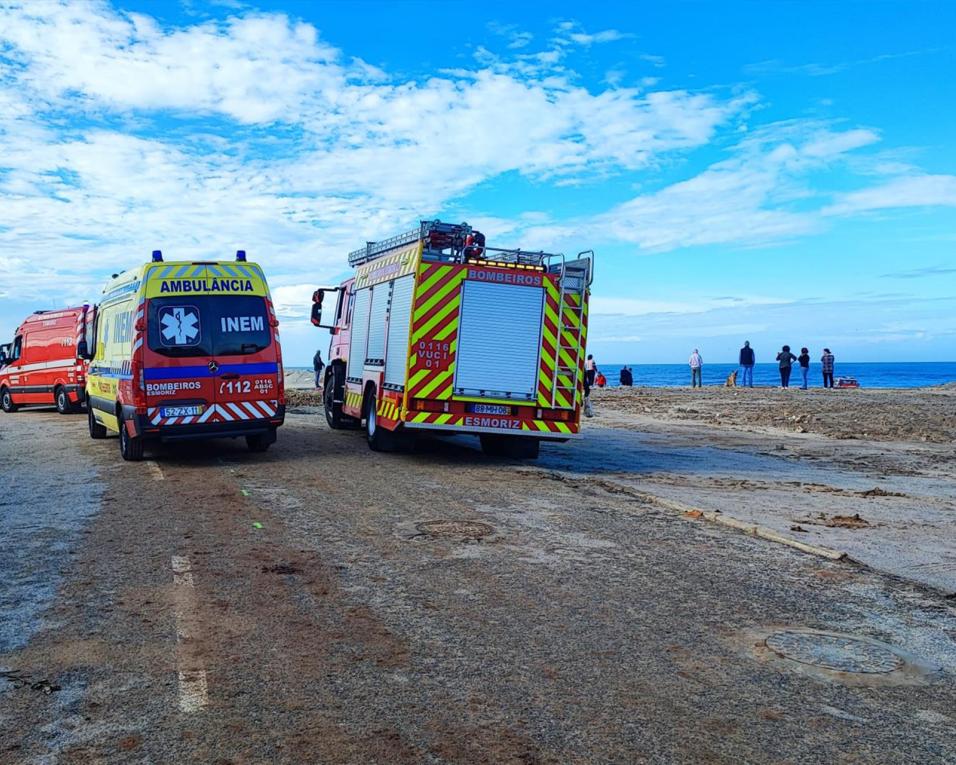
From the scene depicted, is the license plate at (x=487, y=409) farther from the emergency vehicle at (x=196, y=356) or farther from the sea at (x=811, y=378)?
the sea at (x=811, y=378)

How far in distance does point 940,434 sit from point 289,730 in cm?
1883

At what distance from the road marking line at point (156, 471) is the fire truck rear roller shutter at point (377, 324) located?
12.3 feet

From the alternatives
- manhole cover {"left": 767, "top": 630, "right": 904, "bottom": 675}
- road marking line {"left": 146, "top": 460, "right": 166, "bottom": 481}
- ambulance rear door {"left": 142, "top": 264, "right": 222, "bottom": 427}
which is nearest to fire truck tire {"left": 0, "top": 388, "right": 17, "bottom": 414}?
road marking line {"left": 146, "top": 460, "right": 166, "bottom": 481}

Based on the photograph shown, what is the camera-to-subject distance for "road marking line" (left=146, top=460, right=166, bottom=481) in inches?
453

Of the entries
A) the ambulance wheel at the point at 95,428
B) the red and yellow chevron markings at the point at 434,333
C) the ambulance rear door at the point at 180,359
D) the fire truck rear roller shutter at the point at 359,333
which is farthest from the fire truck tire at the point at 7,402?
the red and yellow chevron markings at the point at 434,333

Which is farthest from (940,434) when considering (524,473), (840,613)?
(840,613)

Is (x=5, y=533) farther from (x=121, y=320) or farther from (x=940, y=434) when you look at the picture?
(x=940, y=434)

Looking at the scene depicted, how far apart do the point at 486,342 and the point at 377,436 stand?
258 cm

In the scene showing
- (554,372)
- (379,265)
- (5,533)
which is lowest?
(5,533)

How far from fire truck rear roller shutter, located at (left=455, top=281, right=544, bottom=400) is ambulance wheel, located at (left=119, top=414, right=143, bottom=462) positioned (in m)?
4.73

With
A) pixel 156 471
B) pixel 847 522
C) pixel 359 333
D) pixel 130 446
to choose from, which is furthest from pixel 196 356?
pixel 847 522

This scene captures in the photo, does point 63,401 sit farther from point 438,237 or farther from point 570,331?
point 570,331

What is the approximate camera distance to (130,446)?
520 inches

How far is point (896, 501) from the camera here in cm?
1055
